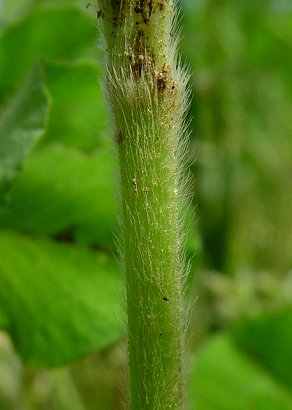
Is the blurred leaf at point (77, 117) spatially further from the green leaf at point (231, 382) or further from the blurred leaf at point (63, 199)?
the green leaf at point (231, 382)

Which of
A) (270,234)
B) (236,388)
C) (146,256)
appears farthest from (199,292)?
(146,256)

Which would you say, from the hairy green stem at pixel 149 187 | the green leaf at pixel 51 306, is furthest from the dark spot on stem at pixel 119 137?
the green leaf at pixel 51 306

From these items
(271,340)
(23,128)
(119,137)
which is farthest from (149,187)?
(271,340)

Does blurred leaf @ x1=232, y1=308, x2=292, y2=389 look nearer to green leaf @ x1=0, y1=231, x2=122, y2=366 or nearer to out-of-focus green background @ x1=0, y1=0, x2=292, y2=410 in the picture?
out-of-focus green background @ x1=0, y1=0, x2=292, y2=410

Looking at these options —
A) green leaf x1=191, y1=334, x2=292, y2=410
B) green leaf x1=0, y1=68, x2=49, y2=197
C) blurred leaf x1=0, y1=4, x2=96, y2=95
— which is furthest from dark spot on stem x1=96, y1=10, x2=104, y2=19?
green leaf x1=191, y1=334, x2=292, y2=410

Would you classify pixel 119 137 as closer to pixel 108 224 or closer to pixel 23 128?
pixel 23 128

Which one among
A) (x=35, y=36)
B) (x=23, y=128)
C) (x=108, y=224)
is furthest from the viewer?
(x=35, y=36)
